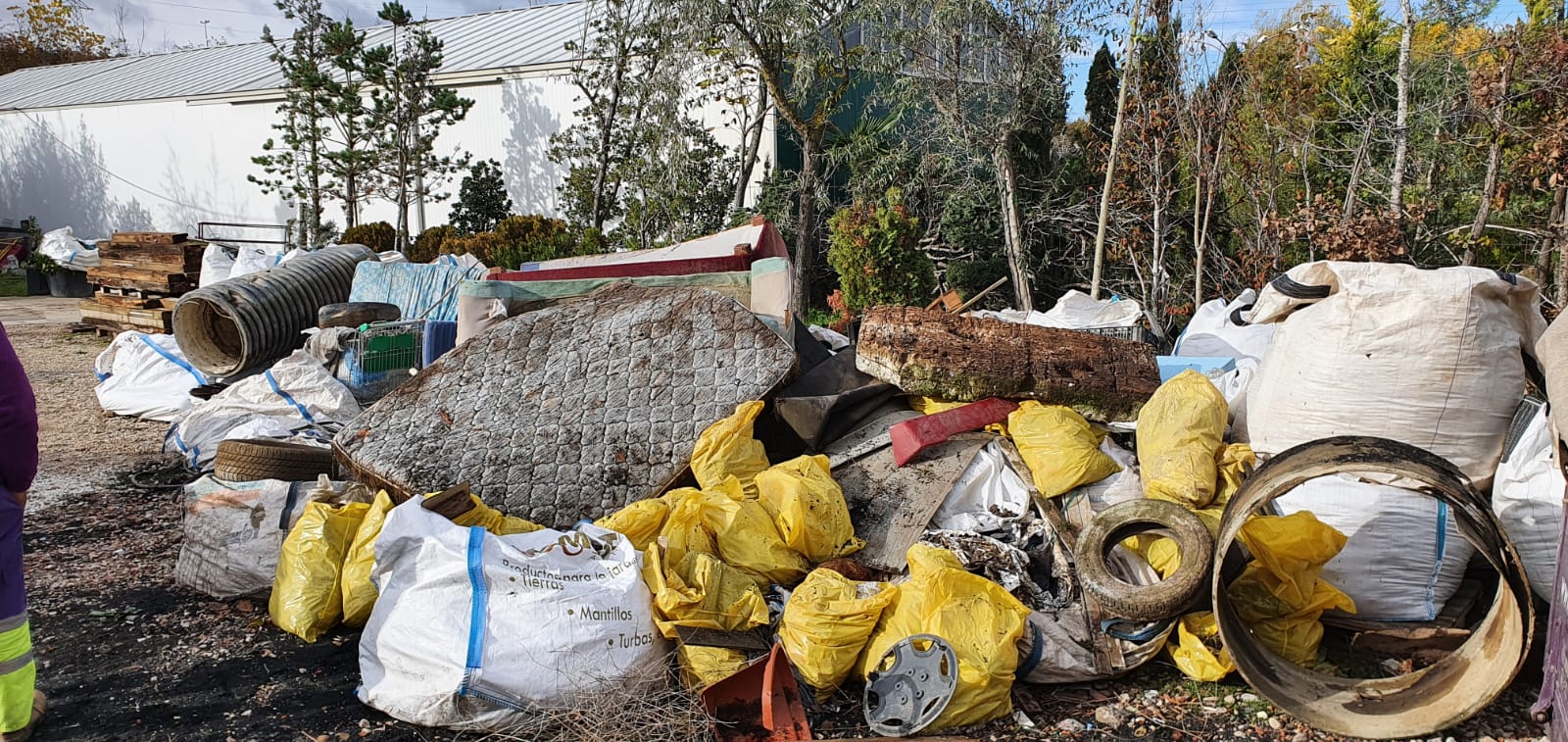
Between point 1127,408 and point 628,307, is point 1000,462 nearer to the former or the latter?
point 1127,408

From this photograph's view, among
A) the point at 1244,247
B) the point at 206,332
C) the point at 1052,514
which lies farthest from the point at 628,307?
the point at 1244,247

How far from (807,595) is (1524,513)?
2.18 meters

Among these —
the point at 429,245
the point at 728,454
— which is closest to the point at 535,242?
the point at 429,245

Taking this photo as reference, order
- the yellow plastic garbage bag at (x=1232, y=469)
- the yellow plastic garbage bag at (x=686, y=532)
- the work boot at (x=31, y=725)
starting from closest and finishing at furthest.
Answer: the work boot at (x=31, y=725), the yellow plastic garbage bag at (x=686, y=532), the yellow plastic garbage bag at (x=1232, y=469)

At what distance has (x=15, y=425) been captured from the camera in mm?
2543

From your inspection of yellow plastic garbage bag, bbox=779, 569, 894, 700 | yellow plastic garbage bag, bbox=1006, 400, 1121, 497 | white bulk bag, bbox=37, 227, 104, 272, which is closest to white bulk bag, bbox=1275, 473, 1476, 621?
yellow plastic garbage bag, bbox=1006, 400, 1121, 497

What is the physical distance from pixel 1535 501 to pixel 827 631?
216cm

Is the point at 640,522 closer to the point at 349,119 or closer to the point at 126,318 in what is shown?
the point at 126,318

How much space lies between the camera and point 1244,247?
305 inches

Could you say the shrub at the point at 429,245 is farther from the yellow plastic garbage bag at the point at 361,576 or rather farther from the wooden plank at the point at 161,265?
the yellow plastic garbage bag at the point at 361,576

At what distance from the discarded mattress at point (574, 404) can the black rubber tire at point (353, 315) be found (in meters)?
2.11

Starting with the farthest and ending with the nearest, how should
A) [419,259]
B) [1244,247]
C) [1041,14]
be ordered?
[419,259]
[1041,14]
[1244,247]

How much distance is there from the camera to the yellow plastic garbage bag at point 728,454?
3.63 meters

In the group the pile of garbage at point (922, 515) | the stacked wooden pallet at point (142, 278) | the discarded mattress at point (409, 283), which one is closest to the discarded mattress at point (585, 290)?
the pile of garbage at point (922, 515)
